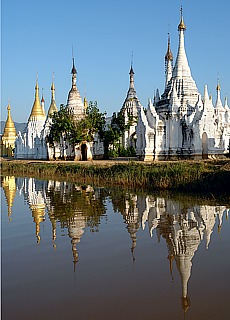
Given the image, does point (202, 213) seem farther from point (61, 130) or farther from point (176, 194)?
point (61, 130)

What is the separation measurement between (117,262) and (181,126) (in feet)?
75.3

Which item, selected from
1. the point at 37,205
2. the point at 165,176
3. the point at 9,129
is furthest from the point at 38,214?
the point at 9,129

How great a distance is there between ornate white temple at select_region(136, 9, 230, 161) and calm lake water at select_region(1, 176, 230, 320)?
1478 centimetres

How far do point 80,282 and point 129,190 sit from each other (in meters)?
12.3

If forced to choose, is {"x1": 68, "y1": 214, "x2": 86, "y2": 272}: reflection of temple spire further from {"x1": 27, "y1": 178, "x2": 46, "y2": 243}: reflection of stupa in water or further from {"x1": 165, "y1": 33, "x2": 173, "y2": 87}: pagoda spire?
{"x1": 165, "y1": 33, "x2": 173, "y2": 87}: pagoda spire

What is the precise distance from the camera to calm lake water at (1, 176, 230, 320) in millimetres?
6062

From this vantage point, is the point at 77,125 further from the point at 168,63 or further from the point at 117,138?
the point at 168,63

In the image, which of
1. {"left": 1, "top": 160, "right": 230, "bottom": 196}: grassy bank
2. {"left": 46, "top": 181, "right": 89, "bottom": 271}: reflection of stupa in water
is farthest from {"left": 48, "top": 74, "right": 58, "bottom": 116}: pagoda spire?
{"left": 46, "top": 181, "right": 89, "bottom": 271}: reflection of stupa in water

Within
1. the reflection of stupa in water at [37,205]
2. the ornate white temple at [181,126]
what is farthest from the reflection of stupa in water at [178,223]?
the ornate white temple at [181,126]

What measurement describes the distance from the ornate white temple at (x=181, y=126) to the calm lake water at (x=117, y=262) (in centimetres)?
1478

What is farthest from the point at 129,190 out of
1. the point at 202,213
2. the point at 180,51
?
the point at 180,51

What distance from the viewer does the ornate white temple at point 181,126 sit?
2930 centimetres

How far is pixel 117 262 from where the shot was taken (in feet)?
27.0

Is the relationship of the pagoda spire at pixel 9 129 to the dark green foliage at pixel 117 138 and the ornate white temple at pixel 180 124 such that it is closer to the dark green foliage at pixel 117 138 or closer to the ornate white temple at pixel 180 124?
the dark green foliage at pixel 117 138
